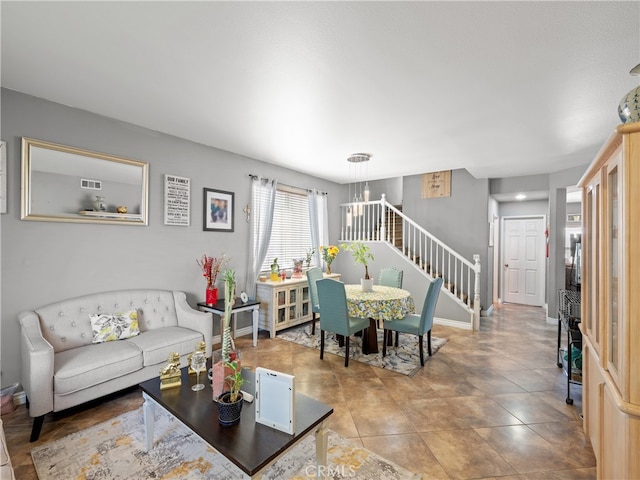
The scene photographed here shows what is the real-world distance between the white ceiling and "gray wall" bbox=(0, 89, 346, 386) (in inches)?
8.2

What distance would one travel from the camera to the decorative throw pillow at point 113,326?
2764 millimetres

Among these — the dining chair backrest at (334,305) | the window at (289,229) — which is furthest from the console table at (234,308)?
the dining chair backrest at (334,305)

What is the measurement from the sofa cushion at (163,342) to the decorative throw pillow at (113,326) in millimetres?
98

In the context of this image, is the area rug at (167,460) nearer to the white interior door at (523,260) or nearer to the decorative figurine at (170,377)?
the decorative figurine at (170,377)

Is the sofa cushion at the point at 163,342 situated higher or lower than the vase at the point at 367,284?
lower

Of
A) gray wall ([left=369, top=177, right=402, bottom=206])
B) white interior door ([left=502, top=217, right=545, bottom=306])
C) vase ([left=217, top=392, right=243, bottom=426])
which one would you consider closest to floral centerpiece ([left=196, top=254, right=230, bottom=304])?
vase ([left=217, top=392, right=243, bottom=426])

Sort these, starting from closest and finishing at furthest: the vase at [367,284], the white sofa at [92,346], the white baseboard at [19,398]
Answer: the white sofa at [92,346], the white baseboard at [19,398], the vase at [367,284]

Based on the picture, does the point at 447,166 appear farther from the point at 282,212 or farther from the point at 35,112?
the point at 35,112

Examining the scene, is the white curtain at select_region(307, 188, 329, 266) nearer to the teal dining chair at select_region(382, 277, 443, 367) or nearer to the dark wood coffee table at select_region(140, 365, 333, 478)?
the teal dining chair at select_region(382, 277, 443, 367)

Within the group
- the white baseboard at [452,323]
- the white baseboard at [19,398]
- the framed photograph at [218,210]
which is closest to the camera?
the white baseboard at [19,398]

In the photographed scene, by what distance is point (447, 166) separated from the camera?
4934 millimetres

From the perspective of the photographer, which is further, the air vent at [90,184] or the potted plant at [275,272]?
the potted plant at [275,272]

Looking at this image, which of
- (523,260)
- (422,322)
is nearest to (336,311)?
(422,322)

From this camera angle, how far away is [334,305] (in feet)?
10.9
